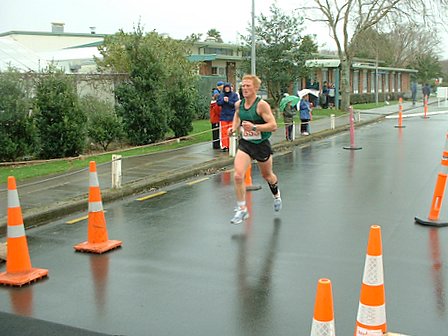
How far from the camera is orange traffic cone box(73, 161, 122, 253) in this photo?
6535mm

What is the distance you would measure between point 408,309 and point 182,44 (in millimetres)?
21057

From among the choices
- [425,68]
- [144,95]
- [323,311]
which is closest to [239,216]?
[323,311]

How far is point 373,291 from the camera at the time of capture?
3660mm

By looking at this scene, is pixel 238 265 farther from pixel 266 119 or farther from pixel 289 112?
pixel 289 112

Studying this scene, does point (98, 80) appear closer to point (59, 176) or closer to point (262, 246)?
point (59, 176)

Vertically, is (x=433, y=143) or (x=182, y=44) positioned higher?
(x=182, y=44)

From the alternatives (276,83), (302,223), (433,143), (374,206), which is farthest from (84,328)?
(276,83)

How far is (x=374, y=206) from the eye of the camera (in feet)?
28.9

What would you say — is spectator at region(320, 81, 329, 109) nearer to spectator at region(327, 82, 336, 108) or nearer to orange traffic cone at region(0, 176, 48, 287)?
spectator at region(327, 82, 336, 108)

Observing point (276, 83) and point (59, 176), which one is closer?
point (59, 176)

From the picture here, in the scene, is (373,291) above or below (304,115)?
below

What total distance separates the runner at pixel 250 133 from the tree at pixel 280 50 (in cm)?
1907

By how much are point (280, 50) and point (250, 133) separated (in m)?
19.4

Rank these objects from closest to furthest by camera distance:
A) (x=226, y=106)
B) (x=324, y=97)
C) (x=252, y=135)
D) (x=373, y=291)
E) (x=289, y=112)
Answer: (x=373, y=291), (x=252, y=135), (x=226, y=106), (x=289, y=112), (x=324, y=97)
